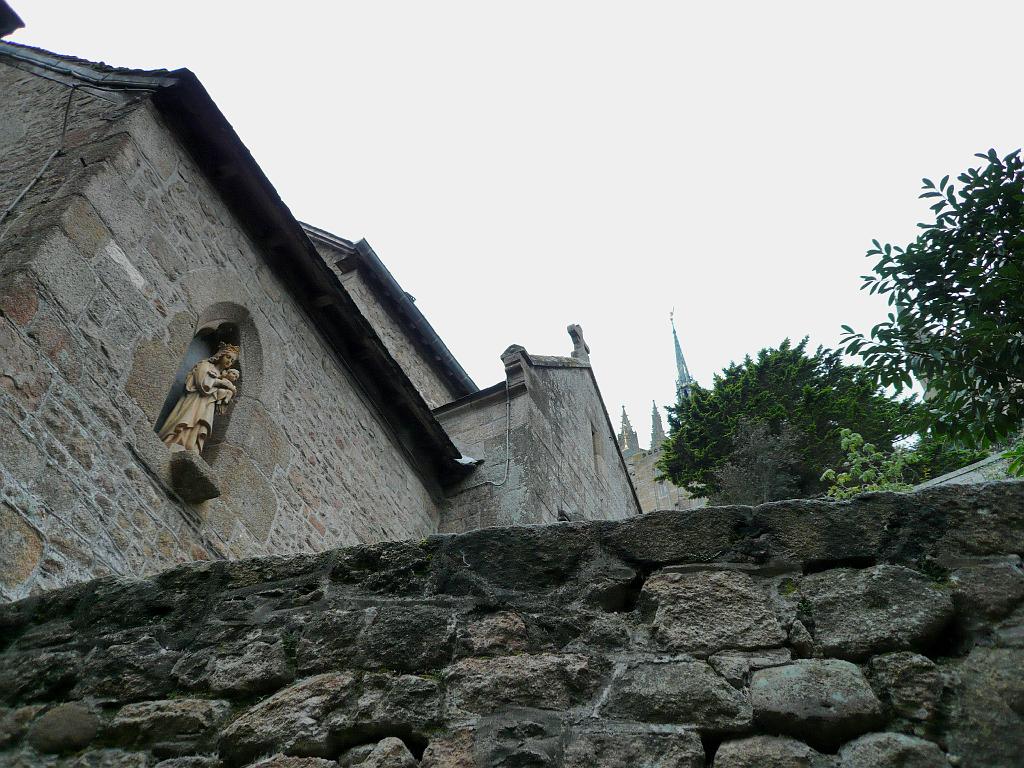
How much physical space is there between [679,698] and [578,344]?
37.2 feet

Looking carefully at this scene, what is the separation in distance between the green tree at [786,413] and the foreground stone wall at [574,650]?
849 cm

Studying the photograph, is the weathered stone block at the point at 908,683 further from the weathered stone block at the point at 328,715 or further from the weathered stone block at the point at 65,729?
the weathered stone block at the point at 65,729

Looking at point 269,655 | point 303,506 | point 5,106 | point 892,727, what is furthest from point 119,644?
point 5,106

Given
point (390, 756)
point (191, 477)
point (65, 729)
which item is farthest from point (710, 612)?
point (191, 477)

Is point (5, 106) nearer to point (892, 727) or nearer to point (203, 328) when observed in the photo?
point (203, 328)

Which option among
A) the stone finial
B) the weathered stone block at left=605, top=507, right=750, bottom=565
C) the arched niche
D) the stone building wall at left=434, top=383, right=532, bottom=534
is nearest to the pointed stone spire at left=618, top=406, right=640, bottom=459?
the stone finial

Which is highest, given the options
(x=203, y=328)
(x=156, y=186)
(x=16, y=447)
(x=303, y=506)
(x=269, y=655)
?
(x=156, y=186)

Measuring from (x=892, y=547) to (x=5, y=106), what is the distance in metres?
7.19

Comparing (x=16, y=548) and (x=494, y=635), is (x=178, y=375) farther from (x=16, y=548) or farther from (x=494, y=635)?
(x=494, y=635)

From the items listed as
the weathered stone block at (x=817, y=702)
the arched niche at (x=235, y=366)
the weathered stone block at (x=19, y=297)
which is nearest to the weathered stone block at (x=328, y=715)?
the weathered stone block at (x=817, y=702)

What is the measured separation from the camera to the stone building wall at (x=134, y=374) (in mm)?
3967

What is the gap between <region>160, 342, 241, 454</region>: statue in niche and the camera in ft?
16.9

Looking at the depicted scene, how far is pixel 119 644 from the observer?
7.97 ft

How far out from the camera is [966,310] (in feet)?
16.0
